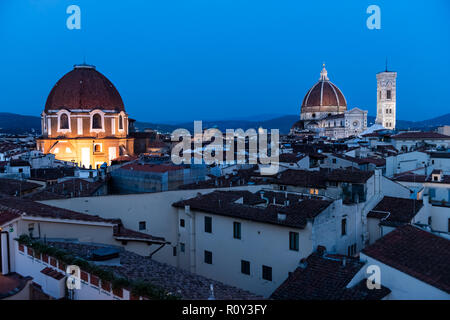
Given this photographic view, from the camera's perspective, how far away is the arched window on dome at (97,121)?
1786 inches

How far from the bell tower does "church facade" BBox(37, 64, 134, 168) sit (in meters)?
74.2

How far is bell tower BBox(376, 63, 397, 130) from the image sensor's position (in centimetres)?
10319

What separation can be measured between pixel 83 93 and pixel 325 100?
66.8 m

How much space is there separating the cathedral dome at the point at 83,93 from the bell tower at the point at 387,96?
73.9m

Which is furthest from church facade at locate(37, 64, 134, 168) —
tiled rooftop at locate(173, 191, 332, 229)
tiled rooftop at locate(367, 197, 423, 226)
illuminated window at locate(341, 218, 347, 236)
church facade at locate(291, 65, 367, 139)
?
church facade at locate(291, 65, 367, 139)

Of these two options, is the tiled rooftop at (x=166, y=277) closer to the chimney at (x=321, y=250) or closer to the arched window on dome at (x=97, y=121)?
the chimney at (x=321, y=250)

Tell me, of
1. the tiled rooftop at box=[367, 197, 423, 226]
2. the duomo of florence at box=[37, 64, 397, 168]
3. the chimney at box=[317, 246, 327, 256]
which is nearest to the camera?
the chimney at box=[317, 246, 327, 256]

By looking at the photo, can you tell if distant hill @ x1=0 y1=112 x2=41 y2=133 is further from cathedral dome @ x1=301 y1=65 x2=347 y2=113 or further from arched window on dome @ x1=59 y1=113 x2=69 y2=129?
arched window on dome @ x1=59 y1=113 x2=69 y2=129

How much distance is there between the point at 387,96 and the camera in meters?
104

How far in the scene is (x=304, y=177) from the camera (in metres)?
→ 19.6

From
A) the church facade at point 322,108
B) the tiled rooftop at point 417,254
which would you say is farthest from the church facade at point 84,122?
the church facade at point 322,108

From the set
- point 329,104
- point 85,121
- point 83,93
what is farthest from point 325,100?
point 85,121

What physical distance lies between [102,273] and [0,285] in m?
1.82
